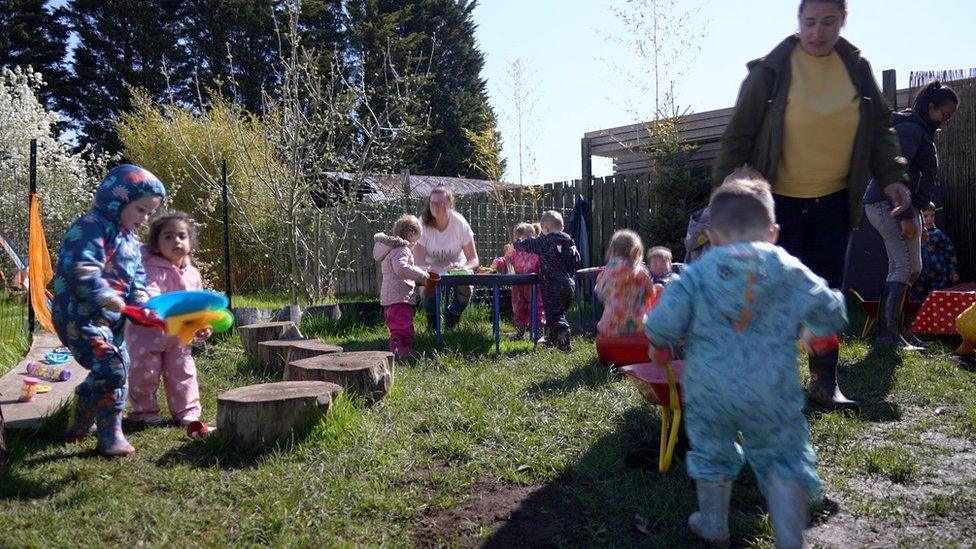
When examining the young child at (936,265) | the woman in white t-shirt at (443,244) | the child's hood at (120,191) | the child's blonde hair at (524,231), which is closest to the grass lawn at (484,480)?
the child's hood at (120,191)

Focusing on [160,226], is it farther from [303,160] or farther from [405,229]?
[303,160]

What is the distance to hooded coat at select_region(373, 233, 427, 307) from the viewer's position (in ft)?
20.9

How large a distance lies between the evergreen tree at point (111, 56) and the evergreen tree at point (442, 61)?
7136mm

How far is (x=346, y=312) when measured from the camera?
7945 mm

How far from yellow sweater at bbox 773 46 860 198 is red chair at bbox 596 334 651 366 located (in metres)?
1.49

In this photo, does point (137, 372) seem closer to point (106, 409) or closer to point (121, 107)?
point (106, 409)

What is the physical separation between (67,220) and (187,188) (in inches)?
87.8

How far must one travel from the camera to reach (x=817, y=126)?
377 centimetres

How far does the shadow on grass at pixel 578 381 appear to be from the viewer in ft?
15.1

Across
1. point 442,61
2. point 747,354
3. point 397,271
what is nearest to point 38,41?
point 442,61

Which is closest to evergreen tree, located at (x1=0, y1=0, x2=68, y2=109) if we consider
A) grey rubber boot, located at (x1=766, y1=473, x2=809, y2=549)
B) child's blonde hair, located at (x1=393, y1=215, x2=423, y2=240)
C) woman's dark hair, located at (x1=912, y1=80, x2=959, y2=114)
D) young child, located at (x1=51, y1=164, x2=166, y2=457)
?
child's blonde hair, located at (x1=393, y1=215, x2=423, y2=240)

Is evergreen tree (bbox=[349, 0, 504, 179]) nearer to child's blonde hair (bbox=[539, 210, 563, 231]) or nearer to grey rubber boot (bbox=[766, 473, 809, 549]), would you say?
child's blonde hair (bbox=[539, 210, 563, 231])

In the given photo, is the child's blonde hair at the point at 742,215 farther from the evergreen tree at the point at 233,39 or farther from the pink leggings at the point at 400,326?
the evergreen tree at the point at 233,39

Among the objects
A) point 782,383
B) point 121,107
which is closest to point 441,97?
point 121,107
